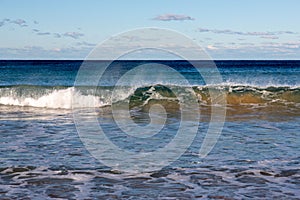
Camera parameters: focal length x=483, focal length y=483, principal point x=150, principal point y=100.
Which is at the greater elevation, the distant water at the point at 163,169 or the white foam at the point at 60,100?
the white foam at the point at 60,100

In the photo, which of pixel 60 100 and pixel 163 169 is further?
pixel 60 100

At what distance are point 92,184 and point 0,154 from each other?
2.99 metres

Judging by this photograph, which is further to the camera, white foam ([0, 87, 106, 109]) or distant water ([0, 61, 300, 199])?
white foam ([0, 87, 106, 109])

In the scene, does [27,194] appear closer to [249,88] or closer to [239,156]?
[239,156]

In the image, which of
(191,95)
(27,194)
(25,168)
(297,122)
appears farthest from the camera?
(191,95)

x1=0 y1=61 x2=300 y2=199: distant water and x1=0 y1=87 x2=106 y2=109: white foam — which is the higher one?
x1=0 y1=87 x2=106 y2=109: white foam

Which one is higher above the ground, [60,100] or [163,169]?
[60,100]

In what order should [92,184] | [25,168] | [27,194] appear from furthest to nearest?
1. [25,168]
2. [92,184]
3. [27,194]

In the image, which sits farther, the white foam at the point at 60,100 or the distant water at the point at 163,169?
the white foam at the point at 60,100

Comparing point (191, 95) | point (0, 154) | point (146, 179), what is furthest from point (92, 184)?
point (191, 95)

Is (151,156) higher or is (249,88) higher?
(249,88)

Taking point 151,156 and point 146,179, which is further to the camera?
point 151,156

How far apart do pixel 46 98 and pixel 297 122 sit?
43.8 ft

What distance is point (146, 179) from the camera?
25.6 ft
